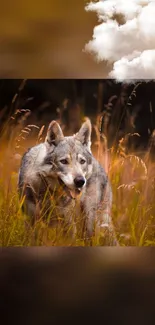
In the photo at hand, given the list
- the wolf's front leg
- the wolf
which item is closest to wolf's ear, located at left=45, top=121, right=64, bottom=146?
the wolf

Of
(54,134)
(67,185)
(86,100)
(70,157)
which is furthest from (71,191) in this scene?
(86,100)

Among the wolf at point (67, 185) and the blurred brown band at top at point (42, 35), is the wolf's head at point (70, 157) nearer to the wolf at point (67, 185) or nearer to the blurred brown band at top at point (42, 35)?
the wolf at point (67, 185)

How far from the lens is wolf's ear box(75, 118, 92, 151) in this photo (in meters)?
2.63

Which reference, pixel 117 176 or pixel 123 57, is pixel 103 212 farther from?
pixel 123 57

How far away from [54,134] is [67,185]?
0.90ft

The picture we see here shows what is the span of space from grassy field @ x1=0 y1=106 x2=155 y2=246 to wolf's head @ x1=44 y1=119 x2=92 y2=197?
60mm

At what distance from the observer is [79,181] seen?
8.36 ft

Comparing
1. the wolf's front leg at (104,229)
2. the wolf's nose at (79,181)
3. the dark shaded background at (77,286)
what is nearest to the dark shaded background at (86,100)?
the wolf's nose at (79,181)

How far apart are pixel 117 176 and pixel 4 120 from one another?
0.65m

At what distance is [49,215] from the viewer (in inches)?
102

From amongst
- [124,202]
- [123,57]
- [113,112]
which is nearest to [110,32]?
[123,57]

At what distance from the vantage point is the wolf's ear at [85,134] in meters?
2.63

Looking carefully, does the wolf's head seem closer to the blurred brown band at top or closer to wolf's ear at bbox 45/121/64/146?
wolf's ear at bbox 45/121/64/146

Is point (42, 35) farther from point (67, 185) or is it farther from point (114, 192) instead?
point (114, 192)
